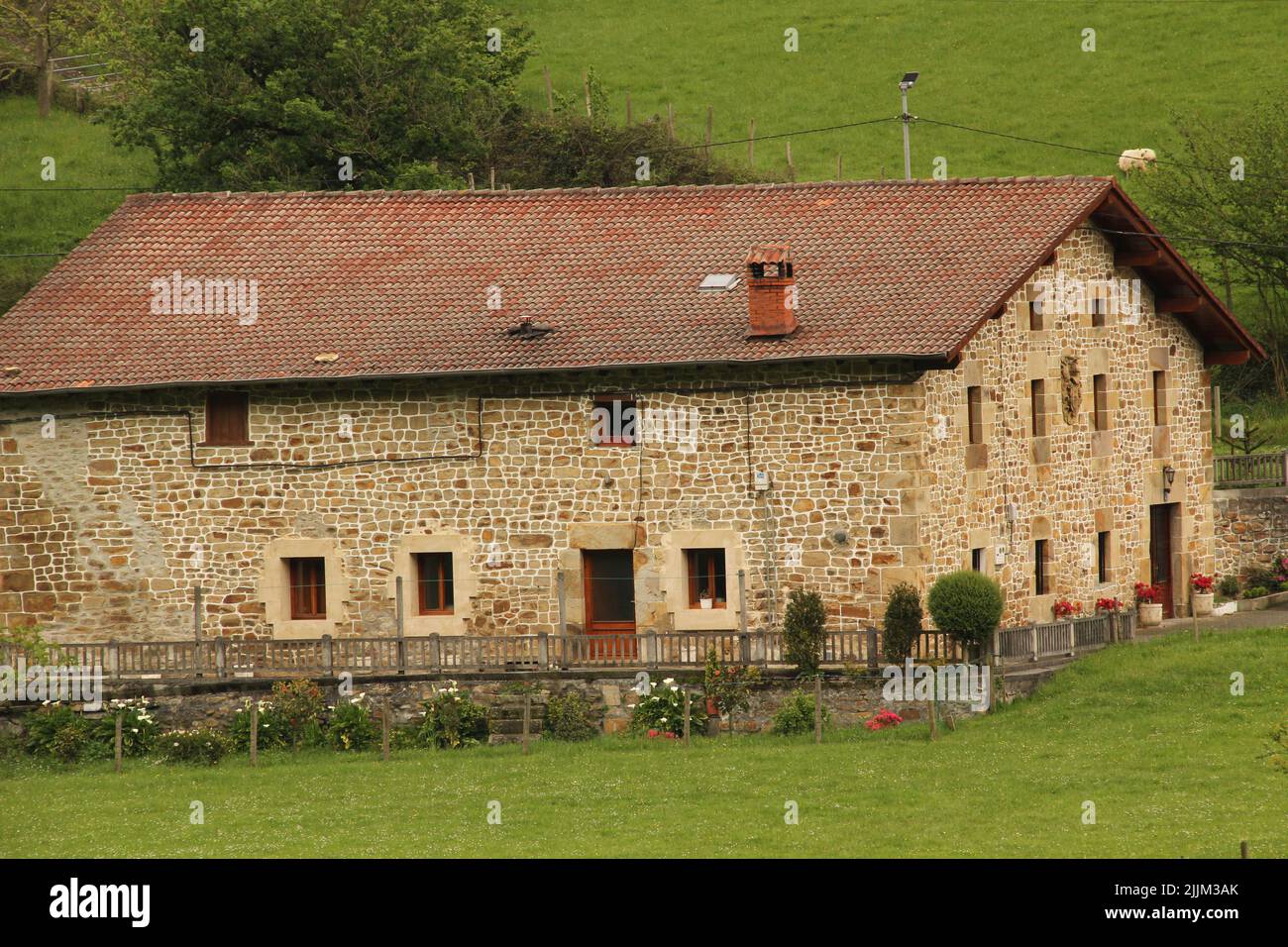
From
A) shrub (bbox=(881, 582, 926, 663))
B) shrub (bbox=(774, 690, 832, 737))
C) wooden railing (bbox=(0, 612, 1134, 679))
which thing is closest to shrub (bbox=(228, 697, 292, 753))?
wooden railing (bbox=(0, 612, 1134, 679))

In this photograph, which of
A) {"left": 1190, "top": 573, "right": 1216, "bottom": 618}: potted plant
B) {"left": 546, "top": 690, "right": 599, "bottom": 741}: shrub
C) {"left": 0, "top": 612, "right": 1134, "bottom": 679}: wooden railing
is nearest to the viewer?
{"left": 0, "top": 612, "right": 1134, "bottom": 679}: wooden railing

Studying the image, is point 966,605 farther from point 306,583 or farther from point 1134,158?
point 1134,158

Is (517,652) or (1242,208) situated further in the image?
(1242,208)

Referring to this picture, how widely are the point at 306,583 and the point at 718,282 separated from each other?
7369 mm

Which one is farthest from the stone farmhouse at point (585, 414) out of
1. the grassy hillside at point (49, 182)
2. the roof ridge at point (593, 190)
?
the grassy hillside at point (49, 182)

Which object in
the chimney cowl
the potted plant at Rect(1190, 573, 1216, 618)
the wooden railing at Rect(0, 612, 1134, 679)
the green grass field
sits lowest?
the green grass field

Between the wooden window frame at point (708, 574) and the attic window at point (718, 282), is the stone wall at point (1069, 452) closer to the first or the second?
the wooden window frame at point (708, 574)

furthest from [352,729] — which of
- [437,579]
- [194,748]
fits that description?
[437,579]

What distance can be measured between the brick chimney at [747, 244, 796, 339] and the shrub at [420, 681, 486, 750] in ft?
20.5

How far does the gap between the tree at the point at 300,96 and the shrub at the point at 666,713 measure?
17.8 metres

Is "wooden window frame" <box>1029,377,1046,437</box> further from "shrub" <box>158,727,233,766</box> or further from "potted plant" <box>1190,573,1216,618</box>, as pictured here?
"shrub" <box>158,727,233,766</box>

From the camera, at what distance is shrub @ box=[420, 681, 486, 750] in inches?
1096

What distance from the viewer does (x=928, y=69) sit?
6153 centimetres

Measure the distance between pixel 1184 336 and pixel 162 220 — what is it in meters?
16.7
